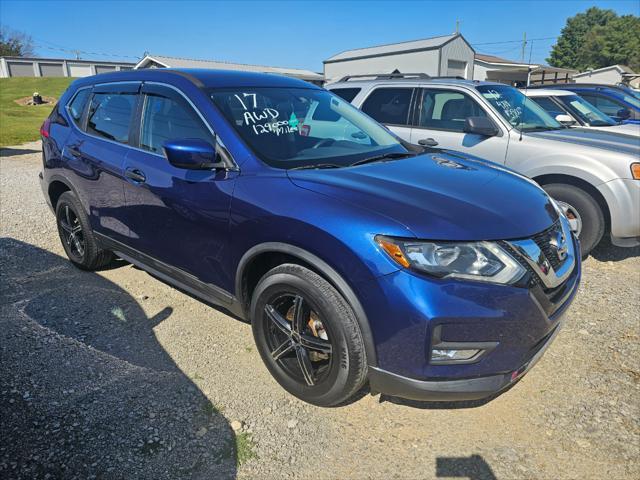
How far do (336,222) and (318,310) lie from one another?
47cm

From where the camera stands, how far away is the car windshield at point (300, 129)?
2.92 m

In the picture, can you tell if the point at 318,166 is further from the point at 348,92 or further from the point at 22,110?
the point at 22,110

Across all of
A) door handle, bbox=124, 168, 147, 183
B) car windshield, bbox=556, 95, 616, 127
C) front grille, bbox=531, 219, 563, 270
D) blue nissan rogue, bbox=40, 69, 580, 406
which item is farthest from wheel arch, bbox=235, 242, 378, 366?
car windshield, bbox=556, 95, 616, 127

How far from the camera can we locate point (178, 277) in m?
3.31

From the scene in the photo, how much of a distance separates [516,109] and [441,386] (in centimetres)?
451

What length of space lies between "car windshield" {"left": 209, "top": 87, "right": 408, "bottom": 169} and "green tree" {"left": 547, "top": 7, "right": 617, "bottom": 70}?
9355cm

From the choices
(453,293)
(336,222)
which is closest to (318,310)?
(336,222)

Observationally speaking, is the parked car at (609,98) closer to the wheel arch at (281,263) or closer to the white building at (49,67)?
the wheel arch at (281,263)

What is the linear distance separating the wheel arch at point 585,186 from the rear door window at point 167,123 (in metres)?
3.78

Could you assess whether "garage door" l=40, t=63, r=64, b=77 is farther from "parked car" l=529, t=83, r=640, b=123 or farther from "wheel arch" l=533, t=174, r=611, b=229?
"wheel arch" l=533, t=174, r=611, b=229

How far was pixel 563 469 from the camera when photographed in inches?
89.3

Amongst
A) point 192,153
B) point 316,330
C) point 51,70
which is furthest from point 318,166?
point 51,70

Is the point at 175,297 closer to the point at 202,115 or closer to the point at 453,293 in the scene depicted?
the point at 202,115

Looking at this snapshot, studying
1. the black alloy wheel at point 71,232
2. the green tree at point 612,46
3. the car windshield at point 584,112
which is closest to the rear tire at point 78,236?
the black alloy wheel at point 71,232
